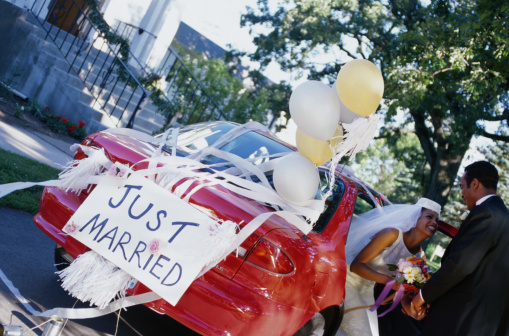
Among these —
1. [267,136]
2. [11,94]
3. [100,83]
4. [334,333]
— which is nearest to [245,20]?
[100,83]

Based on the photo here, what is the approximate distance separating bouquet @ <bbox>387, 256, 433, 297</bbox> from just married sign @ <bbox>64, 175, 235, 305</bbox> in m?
1.64

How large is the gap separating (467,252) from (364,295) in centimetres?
154

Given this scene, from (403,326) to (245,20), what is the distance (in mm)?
18625

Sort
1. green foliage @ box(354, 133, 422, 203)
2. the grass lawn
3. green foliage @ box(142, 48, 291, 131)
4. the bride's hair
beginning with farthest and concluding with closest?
green foliage @ box(354, 133, 422, 203)
green foliage @ box(142, 48, 291, 131)
the grass lawn
the bride's hair

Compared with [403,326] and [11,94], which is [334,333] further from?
[11,94]

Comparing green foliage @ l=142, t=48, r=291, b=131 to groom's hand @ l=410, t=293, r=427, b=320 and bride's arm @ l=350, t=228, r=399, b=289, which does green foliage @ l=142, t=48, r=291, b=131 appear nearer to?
bride's arm @ l=350, t=228, r=399, b=289

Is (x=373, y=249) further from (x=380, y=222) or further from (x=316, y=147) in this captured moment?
(x=316, y=147)

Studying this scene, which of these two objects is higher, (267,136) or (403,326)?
(267,136)

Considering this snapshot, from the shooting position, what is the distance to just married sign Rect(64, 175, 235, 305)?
3.48 metres

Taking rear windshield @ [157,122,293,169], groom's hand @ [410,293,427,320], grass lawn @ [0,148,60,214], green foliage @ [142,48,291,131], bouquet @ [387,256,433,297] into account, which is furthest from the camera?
green foliage @ [142,48,291,131]

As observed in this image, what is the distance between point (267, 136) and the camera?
17.7 feet

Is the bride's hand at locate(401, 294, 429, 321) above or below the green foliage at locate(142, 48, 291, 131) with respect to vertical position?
below

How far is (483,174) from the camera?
12.9 ft

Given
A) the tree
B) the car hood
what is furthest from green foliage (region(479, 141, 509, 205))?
the car hood
